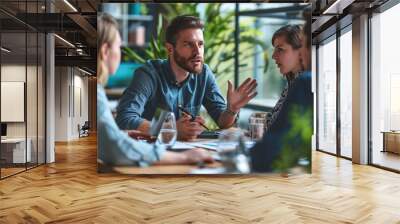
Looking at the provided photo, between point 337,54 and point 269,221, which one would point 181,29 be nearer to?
point 269,221

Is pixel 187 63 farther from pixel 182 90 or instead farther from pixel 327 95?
pixel 327 95

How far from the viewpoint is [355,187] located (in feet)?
18.5

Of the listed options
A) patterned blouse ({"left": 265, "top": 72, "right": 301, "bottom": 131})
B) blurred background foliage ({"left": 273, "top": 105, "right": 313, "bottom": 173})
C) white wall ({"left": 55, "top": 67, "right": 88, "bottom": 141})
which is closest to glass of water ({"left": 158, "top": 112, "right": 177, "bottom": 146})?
patterned blouse ({"left": 265, "top": 72, "right": 301, "bottom": 131})

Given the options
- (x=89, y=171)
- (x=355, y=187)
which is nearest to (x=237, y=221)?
(x=355, y=187)

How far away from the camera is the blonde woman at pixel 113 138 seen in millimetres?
6465

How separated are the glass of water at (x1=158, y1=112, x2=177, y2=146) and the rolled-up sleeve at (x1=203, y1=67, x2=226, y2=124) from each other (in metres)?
0.58

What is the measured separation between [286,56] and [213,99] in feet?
4.49

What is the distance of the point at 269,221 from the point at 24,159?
524 centimetres

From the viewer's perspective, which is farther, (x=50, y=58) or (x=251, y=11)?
(x=50, y=58)

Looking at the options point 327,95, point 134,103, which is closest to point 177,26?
point 134,103

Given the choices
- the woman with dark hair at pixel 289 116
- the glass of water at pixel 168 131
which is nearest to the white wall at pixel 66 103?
the glass of water at pixel 168 131

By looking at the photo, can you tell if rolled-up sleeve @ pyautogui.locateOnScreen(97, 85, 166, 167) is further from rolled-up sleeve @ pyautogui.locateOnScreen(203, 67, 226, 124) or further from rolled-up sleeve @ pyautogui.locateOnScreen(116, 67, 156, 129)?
rolled-up sleeve @ pyautogui.locateOnScreen(203, 67, 226, 124)

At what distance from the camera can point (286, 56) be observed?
259 inches

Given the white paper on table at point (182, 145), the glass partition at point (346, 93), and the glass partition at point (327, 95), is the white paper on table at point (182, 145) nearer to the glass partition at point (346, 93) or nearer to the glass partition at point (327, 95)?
the glass partition at point (346, 93)
